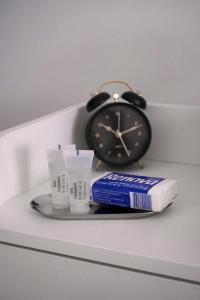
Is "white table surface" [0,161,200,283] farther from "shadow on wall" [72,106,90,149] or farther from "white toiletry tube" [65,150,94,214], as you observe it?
"shadow on wall" [72,106,90,149]

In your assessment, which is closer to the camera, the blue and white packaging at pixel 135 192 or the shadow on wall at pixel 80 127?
the blue and white packaging at pixel 135 192

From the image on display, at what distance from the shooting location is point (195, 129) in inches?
46.7

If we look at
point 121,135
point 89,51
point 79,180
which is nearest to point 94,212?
point 79,180

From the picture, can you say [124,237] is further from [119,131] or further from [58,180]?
[119,131]

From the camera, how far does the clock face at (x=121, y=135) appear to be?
3.80 feet

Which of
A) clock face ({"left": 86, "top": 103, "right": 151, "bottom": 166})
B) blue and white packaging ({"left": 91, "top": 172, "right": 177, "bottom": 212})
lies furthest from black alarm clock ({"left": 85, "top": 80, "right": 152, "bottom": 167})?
blue and white packaging ({"left": 91, "top": 172, "right": 177, "bottom": 212})

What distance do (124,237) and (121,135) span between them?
0.39 m

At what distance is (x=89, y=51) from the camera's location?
1.42 metres

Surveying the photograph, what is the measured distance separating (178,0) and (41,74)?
18.6 inches

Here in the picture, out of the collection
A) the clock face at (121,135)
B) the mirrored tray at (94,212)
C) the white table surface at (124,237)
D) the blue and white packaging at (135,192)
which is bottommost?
the white table surface at (124,237)

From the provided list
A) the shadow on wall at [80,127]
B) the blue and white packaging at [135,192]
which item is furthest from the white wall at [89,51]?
the blue and white packaging at [135,192]

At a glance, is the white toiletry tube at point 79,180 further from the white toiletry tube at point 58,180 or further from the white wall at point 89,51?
the white wall at point 89,51

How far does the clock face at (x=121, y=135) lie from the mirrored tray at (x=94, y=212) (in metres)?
0.24

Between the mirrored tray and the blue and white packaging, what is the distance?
0.5 inches
